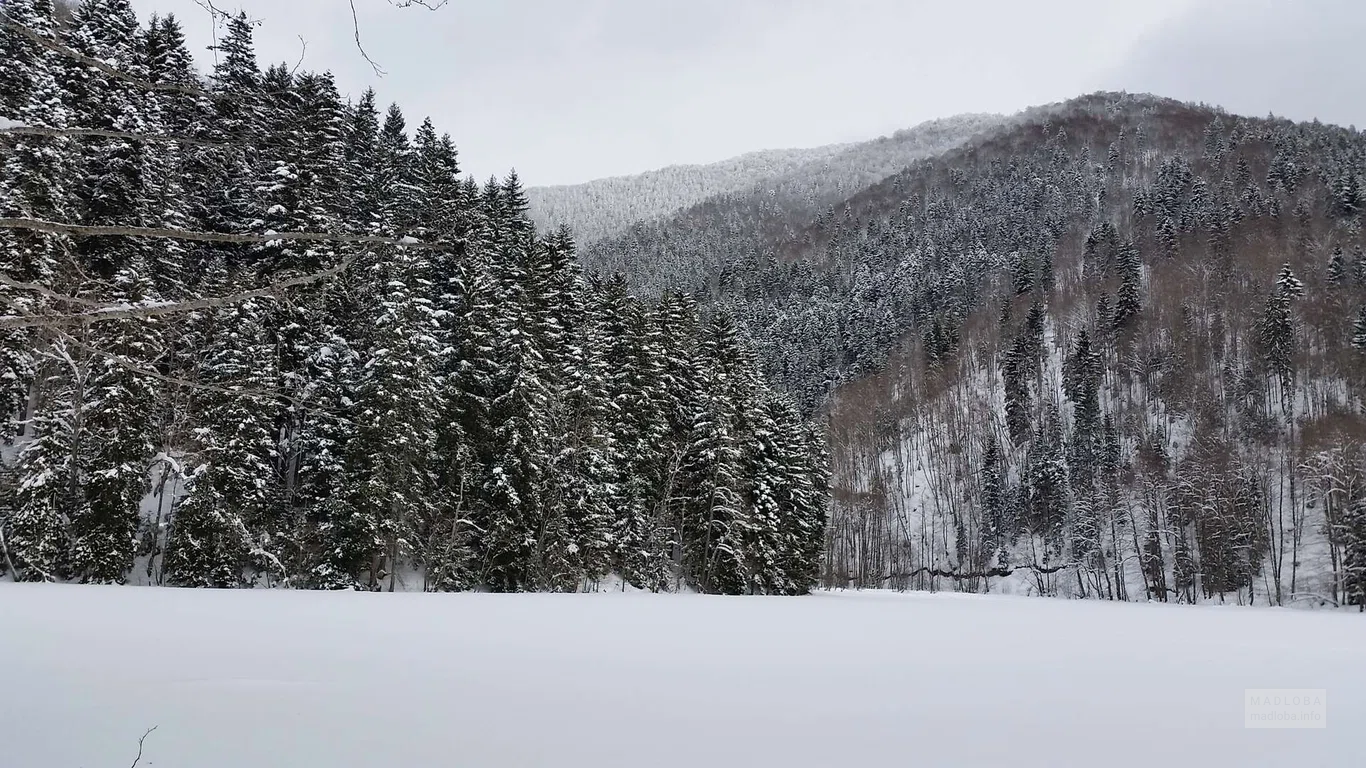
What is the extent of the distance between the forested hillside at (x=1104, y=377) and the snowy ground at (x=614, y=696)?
3570 cm

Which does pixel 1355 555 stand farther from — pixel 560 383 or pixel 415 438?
pixel 415 438

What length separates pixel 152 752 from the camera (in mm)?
4066

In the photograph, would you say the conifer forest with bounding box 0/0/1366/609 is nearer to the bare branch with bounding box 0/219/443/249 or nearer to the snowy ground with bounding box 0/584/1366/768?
the bare branch with bounding box 0/219/443/249

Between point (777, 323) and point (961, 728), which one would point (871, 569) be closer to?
point (777, 323)

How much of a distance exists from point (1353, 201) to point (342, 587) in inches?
5841

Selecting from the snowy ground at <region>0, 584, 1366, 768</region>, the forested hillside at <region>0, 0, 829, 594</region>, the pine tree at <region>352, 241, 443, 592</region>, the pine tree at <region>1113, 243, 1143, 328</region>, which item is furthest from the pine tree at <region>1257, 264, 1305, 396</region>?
the pine tree at <region>352, 241, 443, 592</region>

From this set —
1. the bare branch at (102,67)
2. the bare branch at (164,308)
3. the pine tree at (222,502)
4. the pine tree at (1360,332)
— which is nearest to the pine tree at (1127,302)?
the pine tree at (1360,332)

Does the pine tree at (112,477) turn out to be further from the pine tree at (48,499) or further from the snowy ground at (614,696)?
the snowy ground at (614,696)

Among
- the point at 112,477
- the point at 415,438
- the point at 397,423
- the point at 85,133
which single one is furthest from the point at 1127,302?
the point at 85,133

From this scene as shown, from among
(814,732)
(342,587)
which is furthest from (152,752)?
(342,587)

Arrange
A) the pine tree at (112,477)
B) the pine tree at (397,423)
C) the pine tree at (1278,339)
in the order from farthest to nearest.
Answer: the pine tree at (1278,339), the pine tree at (397,423), the pine tree at (112,477)

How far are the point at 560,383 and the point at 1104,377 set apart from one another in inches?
3379

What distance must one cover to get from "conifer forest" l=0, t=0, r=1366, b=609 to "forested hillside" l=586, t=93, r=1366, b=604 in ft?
1.85

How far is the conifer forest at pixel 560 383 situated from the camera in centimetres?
367
